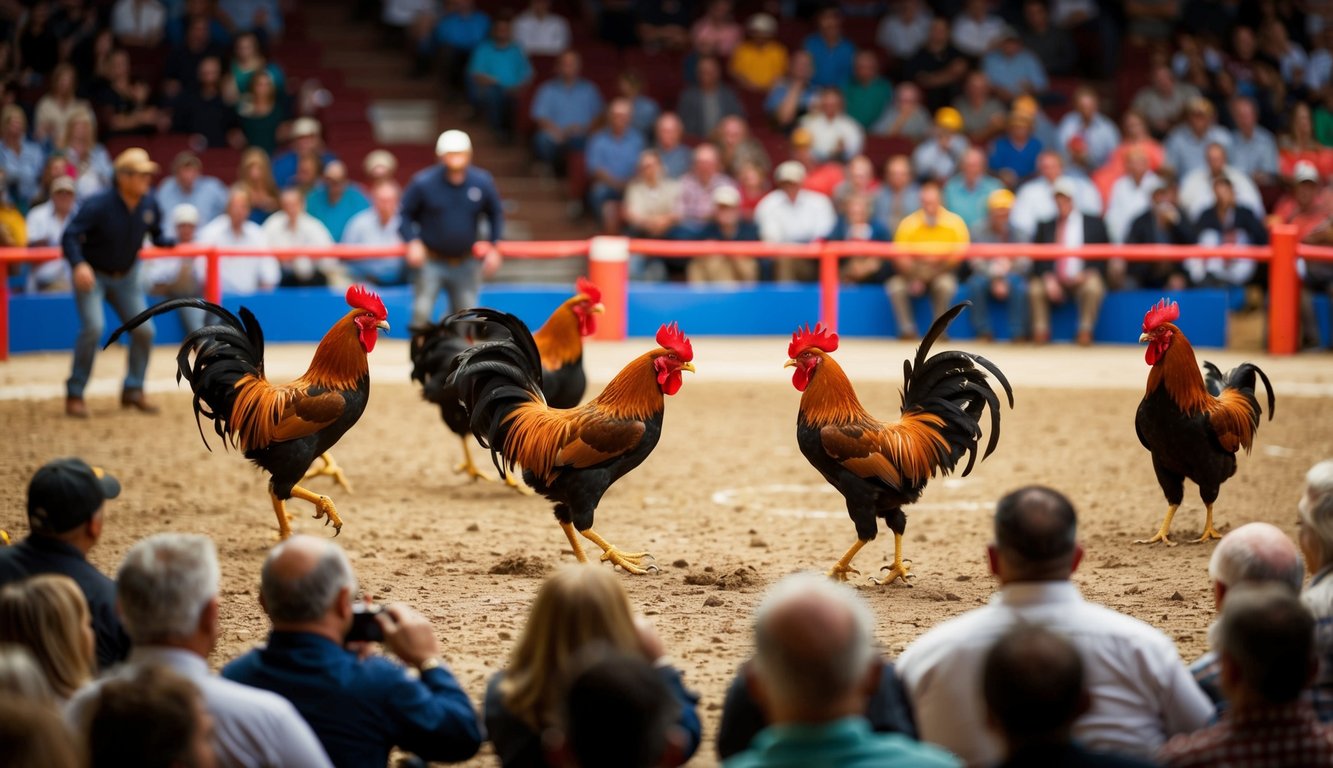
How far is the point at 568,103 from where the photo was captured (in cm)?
1794

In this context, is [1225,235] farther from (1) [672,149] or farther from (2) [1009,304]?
(1) [672,149]

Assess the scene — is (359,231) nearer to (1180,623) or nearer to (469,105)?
(469,105)

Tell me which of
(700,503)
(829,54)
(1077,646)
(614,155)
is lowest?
(700,503)

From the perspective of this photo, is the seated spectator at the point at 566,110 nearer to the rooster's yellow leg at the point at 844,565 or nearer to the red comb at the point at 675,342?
the red comb at the point at 675,342

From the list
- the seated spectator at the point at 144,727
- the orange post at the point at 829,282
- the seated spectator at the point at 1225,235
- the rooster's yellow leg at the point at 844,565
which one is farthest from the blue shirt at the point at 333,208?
the seated spectator at the point at 144,727

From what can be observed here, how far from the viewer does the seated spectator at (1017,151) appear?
1767cm

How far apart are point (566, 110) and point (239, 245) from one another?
4.44 meters

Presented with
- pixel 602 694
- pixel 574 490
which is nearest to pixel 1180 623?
pixel 574 490

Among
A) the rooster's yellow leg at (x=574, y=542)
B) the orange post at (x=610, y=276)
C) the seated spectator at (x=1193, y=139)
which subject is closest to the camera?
the rooster's yellow leg at (x=574, y=542)

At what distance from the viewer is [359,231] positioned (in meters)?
15.6

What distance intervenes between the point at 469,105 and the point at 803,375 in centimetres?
1270

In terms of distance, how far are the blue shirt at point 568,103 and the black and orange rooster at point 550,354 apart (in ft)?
27.6

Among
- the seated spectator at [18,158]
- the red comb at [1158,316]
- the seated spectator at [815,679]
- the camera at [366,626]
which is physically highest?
the seated spectator at [18,158]

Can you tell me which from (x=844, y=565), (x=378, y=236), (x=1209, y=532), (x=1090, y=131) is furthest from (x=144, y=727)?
(x=1090, y=131)
